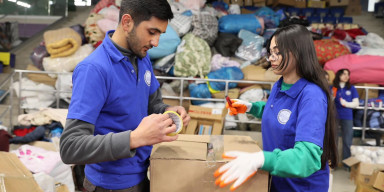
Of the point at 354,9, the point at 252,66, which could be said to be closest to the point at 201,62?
the point at 252,66

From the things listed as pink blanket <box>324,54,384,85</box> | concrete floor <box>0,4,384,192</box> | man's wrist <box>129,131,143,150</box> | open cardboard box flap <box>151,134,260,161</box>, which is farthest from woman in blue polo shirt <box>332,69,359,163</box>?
man's wrist <box>129,131,143,150</box>

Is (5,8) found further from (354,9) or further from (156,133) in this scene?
(354,9)

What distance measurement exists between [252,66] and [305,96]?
395 cm

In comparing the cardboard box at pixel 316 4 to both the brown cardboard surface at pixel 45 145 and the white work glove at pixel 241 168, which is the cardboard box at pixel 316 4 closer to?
the brown cardboard surface at pixel 45 145

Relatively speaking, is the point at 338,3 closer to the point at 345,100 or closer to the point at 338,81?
the point at 338,81

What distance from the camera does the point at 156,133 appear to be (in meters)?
1.12

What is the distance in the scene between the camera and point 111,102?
1.24 m

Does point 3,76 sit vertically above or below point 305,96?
below

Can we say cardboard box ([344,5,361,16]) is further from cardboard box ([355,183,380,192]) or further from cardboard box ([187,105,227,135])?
cardboard box ([355,183,380,192])

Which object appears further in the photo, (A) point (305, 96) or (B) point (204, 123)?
(B) point (204, 123)

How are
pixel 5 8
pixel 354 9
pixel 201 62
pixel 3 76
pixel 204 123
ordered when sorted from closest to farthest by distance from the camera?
1. pixel 204 123
2. pixel 201 62
3. pixel 3 76
4. pixel 5 8
5. pixel 354 9

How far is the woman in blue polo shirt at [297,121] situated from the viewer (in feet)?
3.96

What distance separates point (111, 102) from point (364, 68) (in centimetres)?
474

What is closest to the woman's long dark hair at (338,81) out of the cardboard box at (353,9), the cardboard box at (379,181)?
the cardboard box at (379,181)
